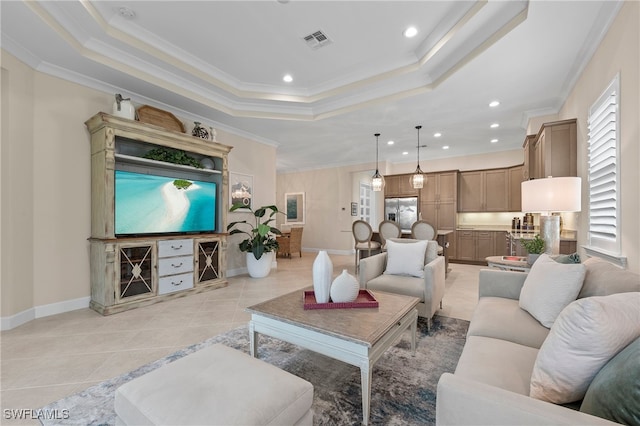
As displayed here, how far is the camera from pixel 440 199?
6.88 meters

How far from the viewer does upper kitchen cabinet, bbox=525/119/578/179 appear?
3188 millimetres

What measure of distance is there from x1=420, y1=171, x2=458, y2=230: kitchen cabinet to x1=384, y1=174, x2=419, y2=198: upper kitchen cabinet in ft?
0.99

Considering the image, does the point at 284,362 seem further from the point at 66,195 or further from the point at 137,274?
the point at 66,195

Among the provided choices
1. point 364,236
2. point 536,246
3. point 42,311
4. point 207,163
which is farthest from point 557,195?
point 42,311

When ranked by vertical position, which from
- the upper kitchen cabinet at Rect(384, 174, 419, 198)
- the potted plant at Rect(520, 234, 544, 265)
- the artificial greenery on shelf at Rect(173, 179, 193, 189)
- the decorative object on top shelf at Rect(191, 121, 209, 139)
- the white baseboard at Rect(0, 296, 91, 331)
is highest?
the decorative object on top shelf at Rect(191, 121, 209, 139)

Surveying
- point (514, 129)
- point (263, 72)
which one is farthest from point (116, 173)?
point (514, 129)

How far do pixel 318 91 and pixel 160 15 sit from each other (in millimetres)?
2186

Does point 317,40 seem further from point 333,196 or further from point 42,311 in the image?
point 333,196

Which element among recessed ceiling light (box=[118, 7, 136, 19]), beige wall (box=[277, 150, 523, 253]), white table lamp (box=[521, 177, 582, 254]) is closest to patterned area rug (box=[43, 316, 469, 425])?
white table lamp (box=[521, 177, 582, 254])

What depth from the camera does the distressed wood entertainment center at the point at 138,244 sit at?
314 centimetres

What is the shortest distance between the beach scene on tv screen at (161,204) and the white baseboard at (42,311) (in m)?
0.95

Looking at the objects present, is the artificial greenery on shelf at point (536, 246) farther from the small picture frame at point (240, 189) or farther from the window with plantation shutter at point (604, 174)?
the small picture frame at point (240, 189)

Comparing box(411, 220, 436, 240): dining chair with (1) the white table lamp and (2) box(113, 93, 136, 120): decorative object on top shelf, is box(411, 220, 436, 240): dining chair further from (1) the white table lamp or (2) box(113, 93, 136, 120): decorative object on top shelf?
(2) box(113, 93, 136, 120): decorative object on top shelf

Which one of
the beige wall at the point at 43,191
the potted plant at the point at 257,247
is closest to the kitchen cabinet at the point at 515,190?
the potted plant at the point at 257,247
